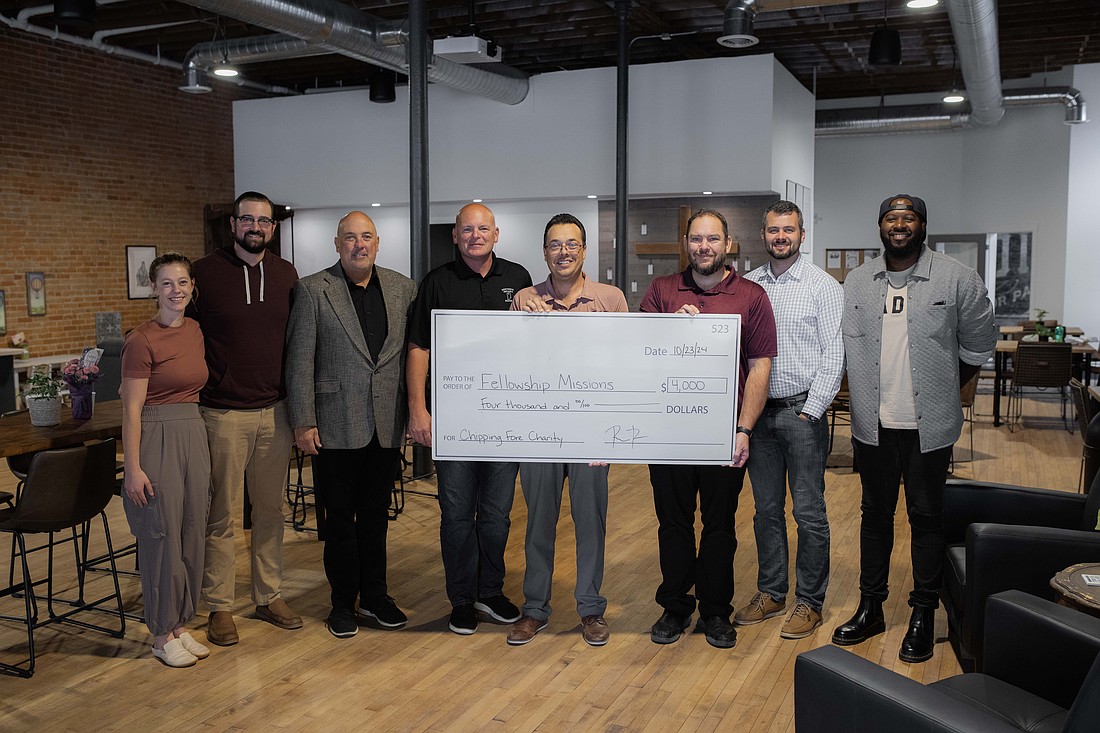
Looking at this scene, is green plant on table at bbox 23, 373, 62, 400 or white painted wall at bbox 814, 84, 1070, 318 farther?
white painted wall at bbox 814, 84, 1070, 318

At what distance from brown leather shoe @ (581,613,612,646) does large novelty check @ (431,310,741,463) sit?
0.75 meters

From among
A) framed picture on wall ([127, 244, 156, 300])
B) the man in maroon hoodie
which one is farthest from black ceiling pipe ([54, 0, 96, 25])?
the man in maroon hoodie

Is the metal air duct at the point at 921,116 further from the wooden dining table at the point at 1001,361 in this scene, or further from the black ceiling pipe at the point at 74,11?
the black ceiling pipe at the point at 74,11

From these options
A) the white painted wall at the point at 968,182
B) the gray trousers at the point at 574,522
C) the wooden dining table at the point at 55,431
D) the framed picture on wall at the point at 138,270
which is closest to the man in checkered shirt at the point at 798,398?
the gray trousers at the point at 574,522

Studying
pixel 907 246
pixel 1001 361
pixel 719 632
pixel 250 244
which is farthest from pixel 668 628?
pixel 1001 361

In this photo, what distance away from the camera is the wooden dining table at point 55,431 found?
4.11 meters

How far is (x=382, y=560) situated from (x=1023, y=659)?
2659 mm

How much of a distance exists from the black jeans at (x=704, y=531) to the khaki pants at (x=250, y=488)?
1660 millimetres

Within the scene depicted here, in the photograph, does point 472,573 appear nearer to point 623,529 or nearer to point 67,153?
point 623,529

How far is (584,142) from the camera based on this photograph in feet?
35.7

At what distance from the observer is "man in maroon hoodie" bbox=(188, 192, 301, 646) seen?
3996mm

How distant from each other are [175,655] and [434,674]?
107 cm

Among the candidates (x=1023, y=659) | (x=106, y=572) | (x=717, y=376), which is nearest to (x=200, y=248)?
(x=106, y=572)

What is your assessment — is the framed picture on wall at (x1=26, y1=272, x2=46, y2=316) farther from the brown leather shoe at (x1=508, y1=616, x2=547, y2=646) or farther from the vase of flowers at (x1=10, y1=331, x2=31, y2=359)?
the brown leather shoe at (x1=508, y1=616, x2=547, y2=646)
